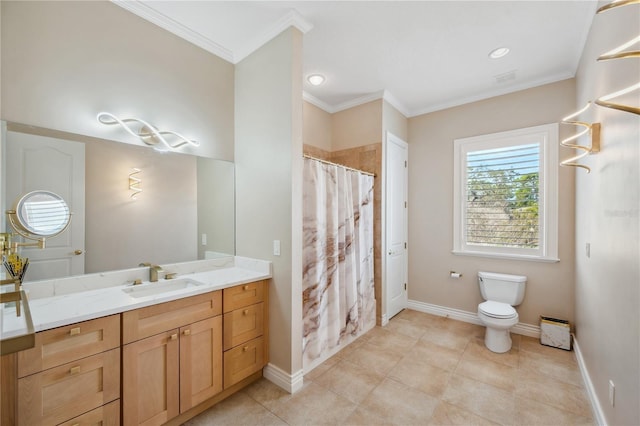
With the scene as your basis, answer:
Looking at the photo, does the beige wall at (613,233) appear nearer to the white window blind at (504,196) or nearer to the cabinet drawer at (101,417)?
the white window blind at (504,196)

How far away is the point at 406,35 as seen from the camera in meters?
2.21

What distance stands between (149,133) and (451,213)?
10.9 feet

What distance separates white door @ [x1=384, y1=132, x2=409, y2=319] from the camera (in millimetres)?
3295

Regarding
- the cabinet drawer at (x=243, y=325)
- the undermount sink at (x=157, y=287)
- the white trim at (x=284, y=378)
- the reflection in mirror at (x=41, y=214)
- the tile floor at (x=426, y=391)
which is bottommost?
the tile floor at (x=426, y=391)

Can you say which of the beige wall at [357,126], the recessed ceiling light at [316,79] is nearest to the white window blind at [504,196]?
the beige wall at [357,126]

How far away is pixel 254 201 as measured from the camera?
7.52ft

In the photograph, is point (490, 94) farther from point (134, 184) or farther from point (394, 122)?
point (134, 184)

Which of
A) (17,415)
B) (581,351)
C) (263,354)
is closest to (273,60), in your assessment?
(263,354)

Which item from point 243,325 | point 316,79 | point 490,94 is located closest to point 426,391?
point 243,325

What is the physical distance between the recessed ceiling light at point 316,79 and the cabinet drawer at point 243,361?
2576 mm

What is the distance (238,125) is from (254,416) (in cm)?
229

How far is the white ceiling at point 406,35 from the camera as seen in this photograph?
1928 millimetres

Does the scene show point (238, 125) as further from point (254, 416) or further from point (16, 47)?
point (254, 416)

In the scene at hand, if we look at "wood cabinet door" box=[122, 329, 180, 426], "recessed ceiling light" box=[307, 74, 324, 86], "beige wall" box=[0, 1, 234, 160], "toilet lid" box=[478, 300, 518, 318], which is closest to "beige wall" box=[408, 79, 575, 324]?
"toilet lid" box=[478, 300, 518, 318]
